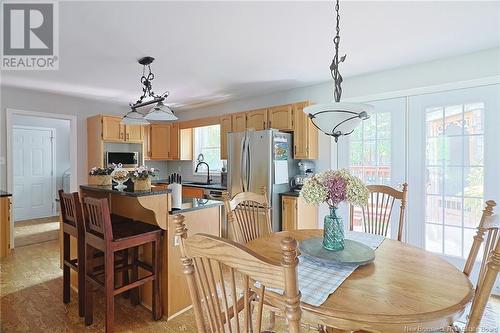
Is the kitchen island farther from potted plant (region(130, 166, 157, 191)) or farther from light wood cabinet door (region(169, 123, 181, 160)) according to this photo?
light wood cabinet door (region(169, 123, 181, 160))

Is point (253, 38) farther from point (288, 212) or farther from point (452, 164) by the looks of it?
point (452, 164)

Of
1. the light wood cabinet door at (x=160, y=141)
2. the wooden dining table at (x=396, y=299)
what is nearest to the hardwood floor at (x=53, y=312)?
the wooden dining table at (x=396, y=299)

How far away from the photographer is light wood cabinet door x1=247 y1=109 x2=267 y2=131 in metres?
3.99

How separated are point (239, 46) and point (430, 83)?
2.12 m

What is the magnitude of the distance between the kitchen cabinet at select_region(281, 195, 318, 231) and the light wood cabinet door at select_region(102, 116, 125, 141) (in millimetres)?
3162

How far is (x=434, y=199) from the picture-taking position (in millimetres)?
2930

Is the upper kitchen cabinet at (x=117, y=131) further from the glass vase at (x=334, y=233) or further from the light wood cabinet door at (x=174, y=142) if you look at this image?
the glass vase at (x=334, y=233)

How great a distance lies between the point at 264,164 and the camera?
11.5 ft

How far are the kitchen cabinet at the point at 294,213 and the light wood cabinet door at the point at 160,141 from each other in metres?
3.03

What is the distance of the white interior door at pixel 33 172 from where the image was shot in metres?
5.68

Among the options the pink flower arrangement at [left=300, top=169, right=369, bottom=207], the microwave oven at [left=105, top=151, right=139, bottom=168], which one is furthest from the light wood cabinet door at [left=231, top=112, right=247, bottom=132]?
the pink flower arrangement at [left=300, top=169, right=369, bottom=207]

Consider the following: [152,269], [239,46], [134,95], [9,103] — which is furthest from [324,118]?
[9,103]

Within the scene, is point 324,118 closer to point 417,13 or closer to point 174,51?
point 417,13

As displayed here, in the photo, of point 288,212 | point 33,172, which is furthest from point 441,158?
point 33,172
